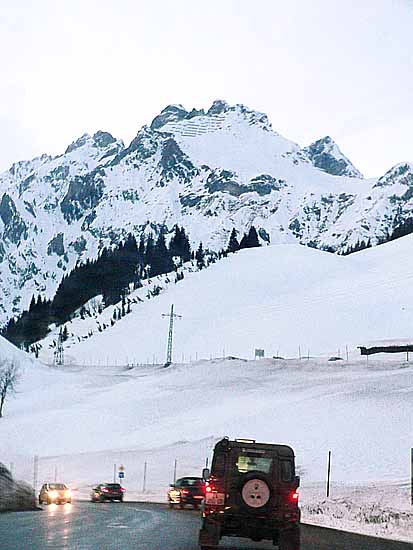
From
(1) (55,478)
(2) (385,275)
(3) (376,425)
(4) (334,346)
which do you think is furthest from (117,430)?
(2) (385,275)

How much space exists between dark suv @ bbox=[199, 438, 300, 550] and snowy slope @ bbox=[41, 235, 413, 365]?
4056 inches

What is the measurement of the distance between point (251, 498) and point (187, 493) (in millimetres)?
23572

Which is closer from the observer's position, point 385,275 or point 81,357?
point 81,357

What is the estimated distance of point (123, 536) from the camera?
2292cm

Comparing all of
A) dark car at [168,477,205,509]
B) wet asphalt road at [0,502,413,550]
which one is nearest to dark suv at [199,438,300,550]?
wet asphalt road at [0,502,413,550]

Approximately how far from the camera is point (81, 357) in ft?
524

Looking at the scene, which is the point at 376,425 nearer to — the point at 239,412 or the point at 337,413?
the point at 337,413

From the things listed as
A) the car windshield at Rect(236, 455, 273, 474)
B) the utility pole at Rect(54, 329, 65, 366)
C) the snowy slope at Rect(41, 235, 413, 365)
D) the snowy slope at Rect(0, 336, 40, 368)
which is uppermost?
the snowy slope at Rect(41, 235, 413, 365)

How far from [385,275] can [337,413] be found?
105 metres

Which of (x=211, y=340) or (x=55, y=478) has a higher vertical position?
(x=211, y=340)

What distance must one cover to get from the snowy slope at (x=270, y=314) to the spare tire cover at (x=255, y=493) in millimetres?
103376

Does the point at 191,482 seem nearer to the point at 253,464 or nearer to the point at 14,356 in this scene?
the point at 253,464

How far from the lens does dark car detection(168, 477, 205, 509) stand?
43.1 metres

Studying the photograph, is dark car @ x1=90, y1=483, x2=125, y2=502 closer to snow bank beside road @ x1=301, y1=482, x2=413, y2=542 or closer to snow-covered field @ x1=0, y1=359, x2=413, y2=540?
snow-covered field @ x1=0, y1=359, x2=413, y2=540
